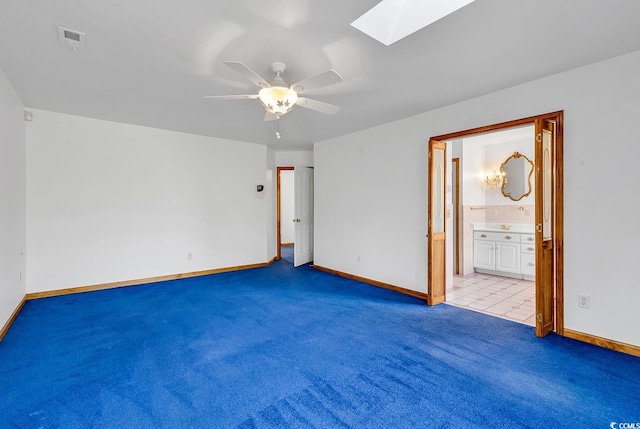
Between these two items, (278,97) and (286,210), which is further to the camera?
(286,210)

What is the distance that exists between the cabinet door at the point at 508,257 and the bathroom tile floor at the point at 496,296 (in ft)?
0.62

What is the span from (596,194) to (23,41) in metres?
5.02

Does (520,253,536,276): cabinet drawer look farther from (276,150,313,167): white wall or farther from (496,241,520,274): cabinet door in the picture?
(276,150,313,167): white wall

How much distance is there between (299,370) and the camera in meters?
2.27

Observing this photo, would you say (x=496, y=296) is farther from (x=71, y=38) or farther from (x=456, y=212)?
(x=71, y=38)

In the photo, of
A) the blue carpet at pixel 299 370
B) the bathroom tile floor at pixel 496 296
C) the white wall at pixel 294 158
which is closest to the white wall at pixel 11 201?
the blue carpet at pixel 299 370

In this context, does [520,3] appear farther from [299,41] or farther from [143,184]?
[143,184]

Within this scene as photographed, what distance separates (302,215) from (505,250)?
3.86 metres

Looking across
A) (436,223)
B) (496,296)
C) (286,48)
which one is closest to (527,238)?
(496,296)

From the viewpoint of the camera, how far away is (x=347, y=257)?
206 inches

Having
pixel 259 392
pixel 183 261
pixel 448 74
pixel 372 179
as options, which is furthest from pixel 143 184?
pixel 448 74

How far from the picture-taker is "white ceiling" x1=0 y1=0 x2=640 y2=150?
194cm

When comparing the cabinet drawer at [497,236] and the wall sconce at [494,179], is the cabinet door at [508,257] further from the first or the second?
the wall sconce at [494,179]

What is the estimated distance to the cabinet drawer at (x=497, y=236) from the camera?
5027mm
